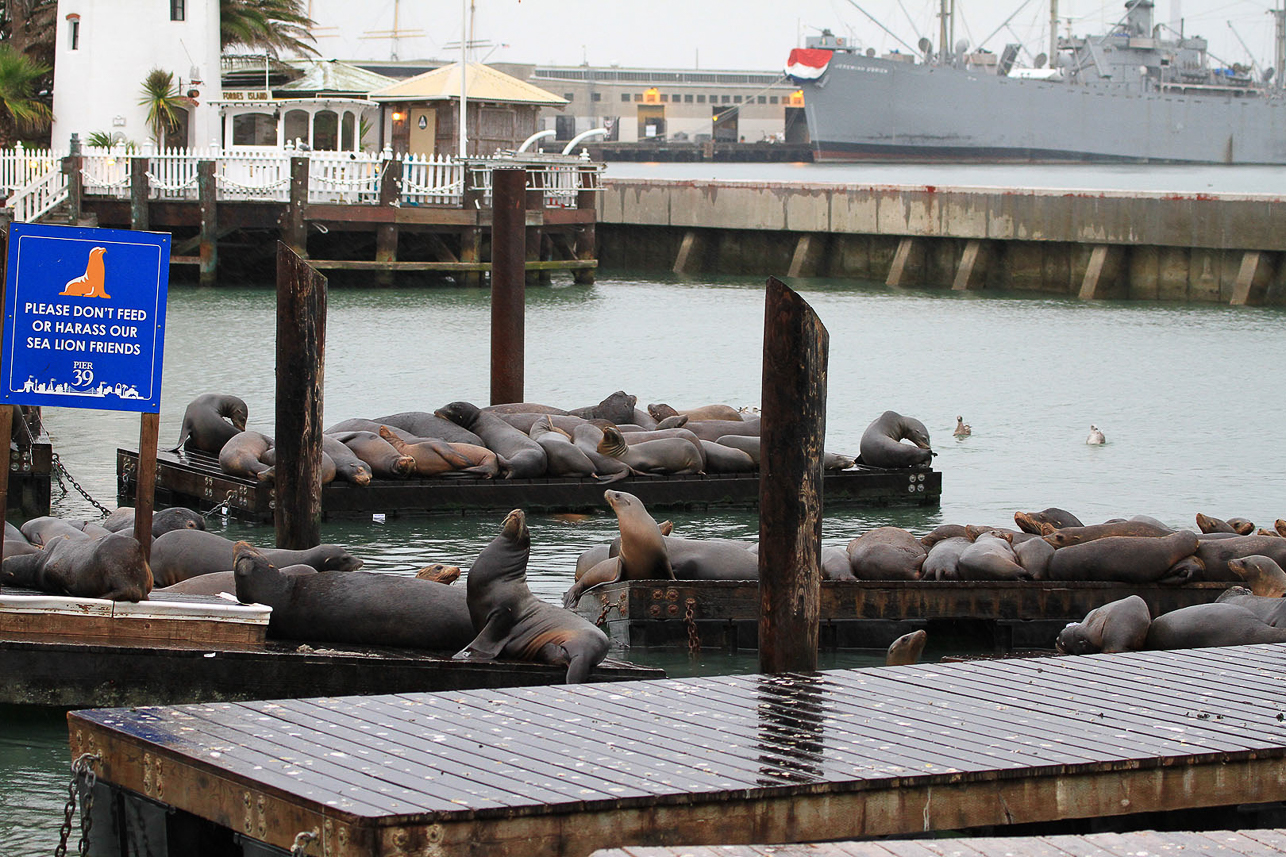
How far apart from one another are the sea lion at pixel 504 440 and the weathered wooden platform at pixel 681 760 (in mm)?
6720

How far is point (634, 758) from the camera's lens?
582cm

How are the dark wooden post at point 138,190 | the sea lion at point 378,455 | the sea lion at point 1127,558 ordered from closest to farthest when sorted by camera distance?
the sea lion at point 1127,558, the sea lion at point 378,455, the dark wooden post at point 138,190

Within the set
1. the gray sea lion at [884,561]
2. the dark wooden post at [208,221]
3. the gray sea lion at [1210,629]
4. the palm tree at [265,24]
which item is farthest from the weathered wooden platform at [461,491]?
the palm tree at [265,24]

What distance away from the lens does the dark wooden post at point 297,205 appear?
33.5 m

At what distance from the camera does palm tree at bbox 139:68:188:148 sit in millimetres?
39438

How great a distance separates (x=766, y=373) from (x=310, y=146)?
34007 millimetres

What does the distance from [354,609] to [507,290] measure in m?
9.09

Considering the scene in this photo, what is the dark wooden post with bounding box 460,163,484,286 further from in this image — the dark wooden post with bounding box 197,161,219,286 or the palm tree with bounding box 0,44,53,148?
the palm tree with bounding box 0,44,53,148

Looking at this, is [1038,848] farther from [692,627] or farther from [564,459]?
[564,459]

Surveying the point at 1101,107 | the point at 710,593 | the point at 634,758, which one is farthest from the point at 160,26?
the point at 1101,107

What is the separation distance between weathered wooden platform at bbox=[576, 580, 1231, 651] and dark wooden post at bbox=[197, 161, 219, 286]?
25808 mm

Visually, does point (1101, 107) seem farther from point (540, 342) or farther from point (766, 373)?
point (766, 373)

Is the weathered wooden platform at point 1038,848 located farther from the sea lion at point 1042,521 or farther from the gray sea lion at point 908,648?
the sea lion at point 1042,521

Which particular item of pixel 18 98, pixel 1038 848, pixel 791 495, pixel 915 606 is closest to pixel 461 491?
pixel 915 606
